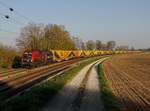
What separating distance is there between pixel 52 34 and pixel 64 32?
41.4ft

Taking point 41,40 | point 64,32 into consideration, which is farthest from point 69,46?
point 41,40

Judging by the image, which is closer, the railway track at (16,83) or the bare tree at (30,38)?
the railway track at (16,83)

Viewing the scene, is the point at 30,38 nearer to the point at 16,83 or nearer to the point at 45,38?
the point at 45,38

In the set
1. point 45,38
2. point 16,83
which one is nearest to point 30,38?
point 45,38

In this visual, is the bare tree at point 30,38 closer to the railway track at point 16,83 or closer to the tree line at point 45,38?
the tree line at point 45,38

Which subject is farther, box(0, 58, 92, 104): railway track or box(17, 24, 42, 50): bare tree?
box(17, 24, 42, 50): bare tree

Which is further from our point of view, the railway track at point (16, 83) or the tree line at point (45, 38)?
the tree line at point (45, 38)

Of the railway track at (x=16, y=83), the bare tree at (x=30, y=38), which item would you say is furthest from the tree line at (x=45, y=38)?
the railway track at (x=16, y=83)

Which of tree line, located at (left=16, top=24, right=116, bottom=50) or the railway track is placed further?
tree line, located at (left=16, top=24, right=116, bottom=50)

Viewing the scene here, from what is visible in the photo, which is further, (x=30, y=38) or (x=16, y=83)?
(x=30, y=38)

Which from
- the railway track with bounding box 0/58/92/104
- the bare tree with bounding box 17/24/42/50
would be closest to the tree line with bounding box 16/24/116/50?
the bare tree with bounding box 17/24/42/50

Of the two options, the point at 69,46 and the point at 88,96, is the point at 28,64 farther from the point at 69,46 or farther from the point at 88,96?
the point at 69,46

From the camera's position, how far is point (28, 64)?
47531 millimetres

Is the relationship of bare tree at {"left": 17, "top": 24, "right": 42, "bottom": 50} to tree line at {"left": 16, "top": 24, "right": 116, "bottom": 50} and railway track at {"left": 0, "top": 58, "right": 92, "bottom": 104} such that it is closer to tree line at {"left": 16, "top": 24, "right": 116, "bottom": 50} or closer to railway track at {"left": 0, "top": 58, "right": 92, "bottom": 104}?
tree line at {"left": 16, "top": 24, "right": 116, "bottom": 50}
